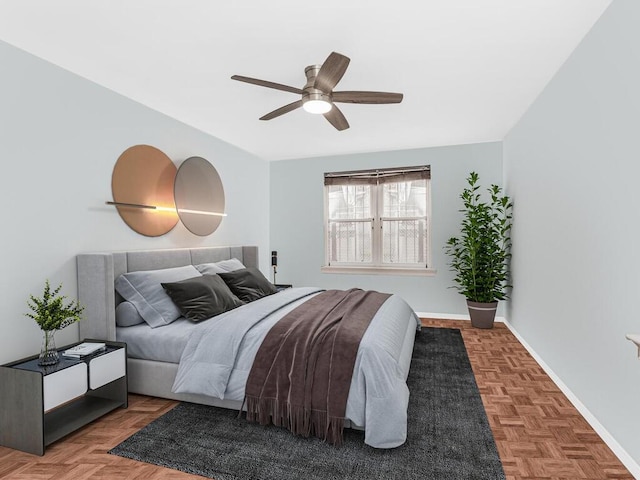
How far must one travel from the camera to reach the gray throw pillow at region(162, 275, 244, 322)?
310 cm

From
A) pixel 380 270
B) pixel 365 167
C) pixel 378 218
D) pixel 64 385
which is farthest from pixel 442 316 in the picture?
pixel 64 385

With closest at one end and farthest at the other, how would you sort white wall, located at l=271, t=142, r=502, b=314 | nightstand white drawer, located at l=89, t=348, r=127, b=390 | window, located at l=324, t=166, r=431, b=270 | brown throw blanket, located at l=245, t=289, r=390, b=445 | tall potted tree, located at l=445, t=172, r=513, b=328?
brown throw blanket, located at l=245, t=289, r=390, b=445
nightstand white drawer, located at l=89, t=348, r=127, b=390
tall potted tree, located at l=445, t=172, r=513, b=328
white wall, located at l=271, t=142, r=502, b=314
window, located at l=324, t=166, r=431, b=270

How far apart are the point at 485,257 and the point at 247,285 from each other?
10.1 ft

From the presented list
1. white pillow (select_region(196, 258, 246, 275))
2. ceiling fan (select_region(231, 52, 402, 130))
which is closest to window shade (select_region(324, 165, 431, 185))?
white pillow (select_region(196, 258, 246, 275))

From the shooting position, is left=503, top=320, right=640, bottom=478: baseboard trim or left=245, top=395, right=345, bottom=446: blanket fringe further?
left=245, top=395, right=345, bottom=446: blanket fringe

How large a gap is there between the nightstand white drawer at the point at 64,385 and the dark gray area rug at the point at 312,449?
45cm

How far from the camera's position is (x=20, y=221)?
102 inches

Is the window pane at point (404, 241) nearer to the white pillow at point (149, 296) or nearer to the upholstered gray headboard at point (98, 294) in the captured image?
the white pillow at point (149, 296)

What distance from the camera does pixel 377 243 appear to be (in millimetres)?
5887

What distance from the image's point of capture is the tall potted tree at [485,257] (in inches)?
188

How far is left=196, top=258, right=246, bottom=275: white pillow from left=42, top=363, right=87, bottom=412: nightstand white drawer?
1.70 metres

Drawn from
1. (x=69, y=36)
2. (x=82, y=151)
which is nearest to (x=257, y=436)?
(x=82, y=151)

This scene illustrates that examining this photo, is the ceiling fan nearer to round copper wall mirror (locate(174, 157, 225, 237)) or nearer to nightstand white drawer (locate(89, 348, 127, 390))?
round copper wall mirror (locate(174, 157, 225, 237))

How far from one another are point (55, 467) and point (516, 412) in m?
2.88
